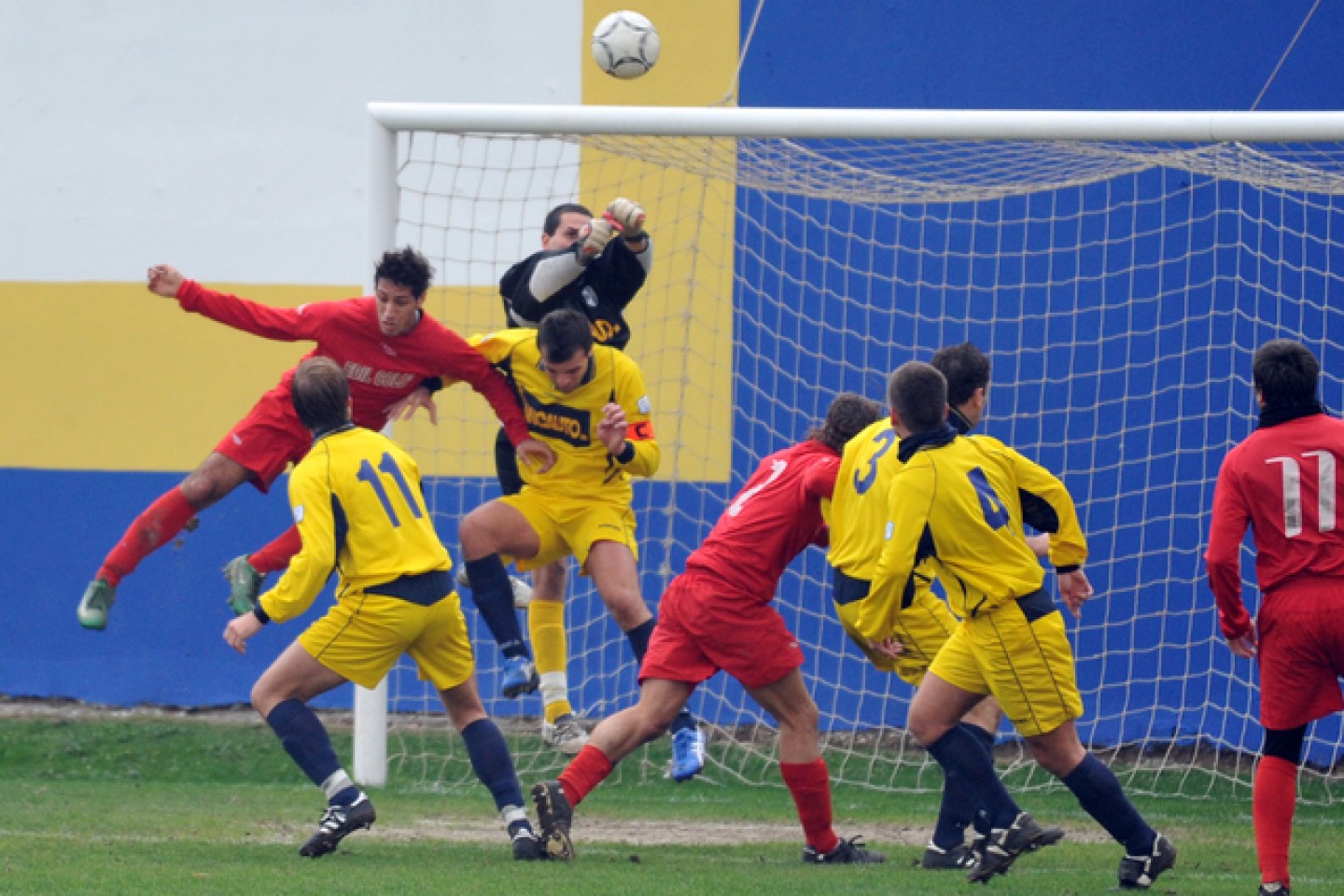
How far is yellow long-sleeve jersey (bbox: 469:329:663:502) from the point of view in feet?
21.9

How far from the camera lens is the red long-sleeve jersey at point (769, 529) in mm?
5590

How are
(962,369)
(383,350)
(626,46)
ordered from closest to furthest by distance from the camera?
(962,369) < (383,350) < (626,46)

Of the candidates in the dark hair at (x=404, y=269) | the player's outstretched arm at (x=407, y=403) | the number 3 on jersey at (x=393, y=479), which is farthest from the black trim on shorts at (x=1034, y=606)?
the player's outstretched arm at (x=407, y=403)

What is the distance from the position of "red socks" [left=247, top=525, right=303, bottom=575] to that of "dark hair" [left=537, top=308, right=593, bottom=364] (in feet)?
5.04

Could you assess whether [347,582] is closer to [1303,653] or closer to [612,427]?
[612,427]

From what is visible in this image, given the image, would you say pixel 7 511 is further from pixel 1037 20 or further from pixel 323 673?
pixel 1037 20

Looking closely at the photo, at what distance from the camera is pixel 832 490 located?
5508 mm

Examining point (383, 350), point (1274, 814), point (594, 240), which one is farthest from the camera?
point (383, 350)

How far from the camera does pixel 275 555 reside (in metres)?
6.98

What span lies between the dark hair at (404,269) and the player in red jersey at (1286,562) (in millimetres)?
3140

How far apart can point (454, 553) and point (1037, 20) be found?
4388 mm

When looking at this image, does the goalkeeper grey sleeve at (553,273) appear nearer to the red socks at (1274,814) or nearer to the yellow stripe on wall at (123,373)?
→ the yellow stripe on wall at (123,373)


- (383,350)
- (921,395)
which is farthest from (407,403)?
(921,395)

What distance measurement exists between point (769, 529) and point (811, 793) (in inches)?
36.1
